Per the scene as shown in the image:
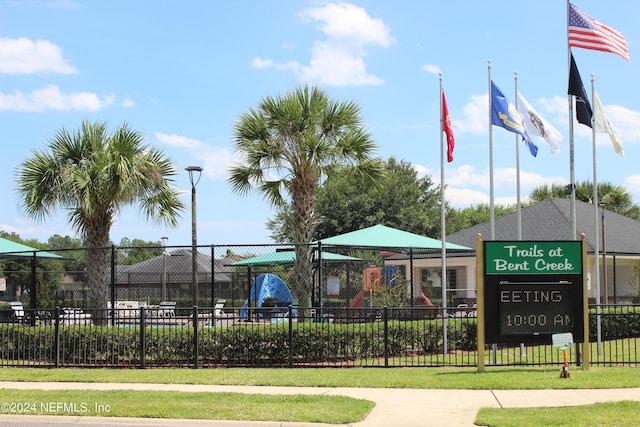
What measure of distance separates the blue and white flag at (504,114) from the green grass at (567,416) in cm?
883

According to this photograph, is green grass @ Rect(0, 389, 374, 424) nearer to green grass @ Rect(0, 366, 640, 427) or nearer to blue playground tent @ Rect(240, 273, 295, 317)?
green grass @ Rect(0, 366, 640, 427)

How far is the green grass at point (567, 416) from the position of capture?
899 centimetres

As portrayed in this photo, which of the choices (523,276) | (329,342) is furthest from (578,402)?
(329,342)

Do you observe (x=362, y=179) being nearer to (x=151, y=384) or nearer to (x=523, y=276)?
(x=523, y=276)

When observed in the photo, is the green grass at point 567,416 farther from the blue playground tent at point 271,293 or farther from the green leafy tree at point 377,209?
the green leafy tree at point 377,209

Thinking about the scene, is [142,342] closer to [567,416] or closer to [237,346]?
[237,346]

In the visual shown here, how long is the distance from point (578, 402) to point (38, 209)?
14.4 meters

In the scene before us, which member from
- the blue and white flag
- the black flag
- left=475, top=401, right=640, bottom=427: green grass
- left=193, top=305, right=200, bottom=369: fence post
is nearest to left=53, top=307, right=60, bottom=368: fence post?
left=193, top=305, right=200, bottom=369: fence post

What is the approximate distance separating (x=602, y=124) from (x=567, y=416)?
10.2 metres

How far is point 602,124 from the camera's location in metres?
17.7

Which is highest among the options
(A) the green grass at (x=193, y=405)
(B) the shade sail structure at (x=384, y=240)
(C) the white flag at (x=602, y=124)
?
(C) the white flag at (x=602, y=124)

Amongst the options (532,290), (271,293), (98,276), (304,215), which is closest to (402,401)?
(532,290)

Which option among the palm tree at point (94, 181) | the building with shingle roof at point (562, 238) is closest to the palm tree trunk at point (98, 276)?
the palm tree at point (94, 181)

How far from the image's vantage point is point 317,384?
488 inches
